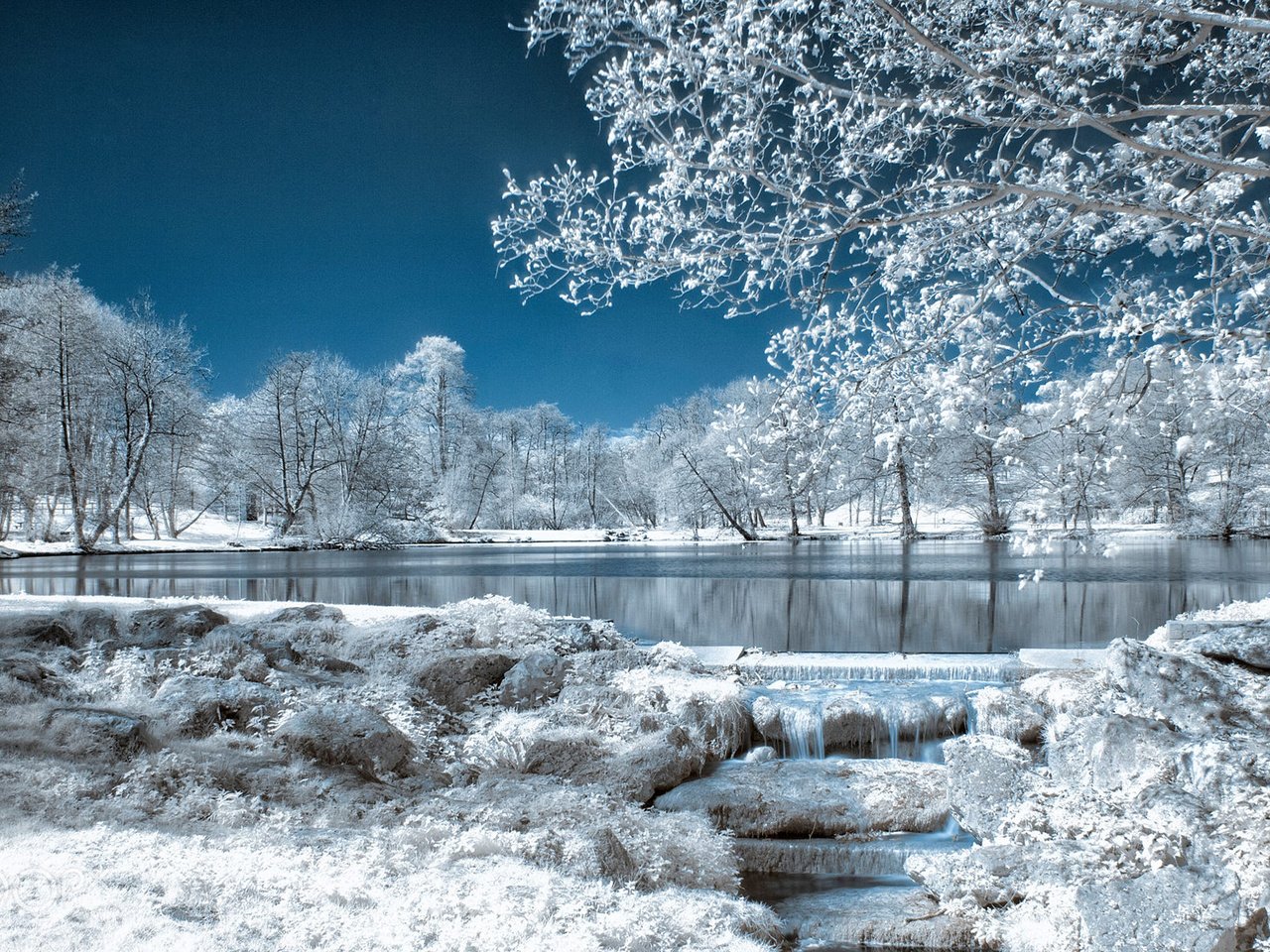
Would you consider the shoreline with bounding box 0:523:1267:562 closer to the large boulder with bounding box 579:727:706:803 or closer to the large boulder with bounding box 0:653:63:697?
the large boulder with bounding box 579:727:706:803

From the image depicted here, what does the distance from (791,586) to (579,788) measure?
38.8 ft

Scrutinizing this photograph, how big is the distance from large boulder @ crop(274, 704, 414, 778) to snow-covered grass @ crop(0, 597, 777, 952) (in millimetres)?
41

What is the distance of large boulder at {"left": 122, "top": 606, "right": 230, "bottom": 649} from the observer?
7.93 m

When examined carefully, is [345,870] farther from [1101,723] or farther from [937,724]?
[937,724]

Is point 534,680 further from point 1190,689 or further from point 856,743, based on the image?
point 1190,689

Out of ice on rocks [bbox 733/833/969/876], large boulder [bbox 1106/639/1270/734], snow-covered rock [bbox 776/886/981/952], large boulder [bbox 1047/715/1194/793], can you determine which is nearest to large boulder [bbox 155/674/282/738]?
ice on rocks [bbox 733/833/969/876]

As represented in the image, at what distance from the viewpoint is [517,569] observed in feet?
72.7

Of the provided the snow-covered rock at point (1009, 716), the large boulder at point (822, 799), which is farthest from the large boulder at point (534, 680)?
the snow-covered rock at point (1009, 716)

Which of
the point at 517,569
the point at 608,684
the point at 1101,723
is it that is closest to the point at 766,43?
the point at 1101,723

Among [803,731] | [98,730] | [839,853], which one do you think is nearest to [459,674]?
[98,730]

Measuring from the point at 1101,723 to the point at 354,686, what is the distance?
20.0ft

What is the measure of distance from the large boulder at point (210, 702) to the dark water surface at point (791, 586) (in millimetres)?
6082

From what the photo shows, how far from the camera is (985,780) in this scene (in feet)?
16.4

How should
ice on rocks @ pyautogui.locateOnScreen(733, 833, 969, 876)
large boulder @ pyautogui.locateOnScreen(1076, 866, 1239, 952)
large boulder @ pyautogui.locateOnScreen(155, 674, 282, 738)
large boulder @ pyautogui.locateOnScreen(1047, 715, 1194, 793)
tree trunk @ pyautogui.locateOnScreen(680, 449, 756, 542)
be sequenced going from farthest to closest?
1. tree trunk @ pyautogui.locateOnScreen(680, 449, 756, 542)
2. large boulder @ pyautogui.locateOnScreen(155, 674, 282, 738)
3. ice on rocks @ pyautogui.locateOnScreen(733, 833, 969, 876)
4. large boulder @ pyautogui.locateOnScreen(1047, 715, 1194, 793)
5. large boulder @ pyautogui.locateOnScreen(1076, 866, 1239, 952)
